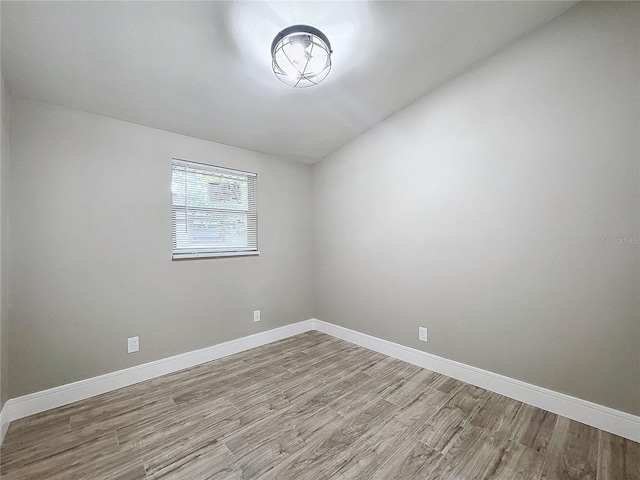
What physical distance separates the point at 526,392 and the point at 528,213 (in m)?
1.34

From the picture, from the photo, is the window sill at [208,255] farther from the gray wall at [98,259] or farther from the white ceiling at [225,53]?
the white ceiling at [225,53]

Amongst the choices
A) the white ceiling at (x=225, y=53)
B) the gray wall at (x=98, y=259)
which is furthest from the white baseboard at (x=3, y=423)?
the white ceiling at (x=225, y=53)

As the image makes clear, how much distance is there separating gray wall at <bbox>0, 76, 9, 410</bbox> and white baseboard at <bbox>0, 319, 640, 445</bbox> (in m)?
0.19

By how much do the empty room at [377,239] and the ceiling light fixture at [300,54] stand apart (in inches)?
0.6

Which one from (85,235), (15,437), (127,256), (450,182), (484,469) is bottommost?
(484,469)

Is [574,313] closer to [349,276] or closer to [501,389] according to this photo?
[501,389]

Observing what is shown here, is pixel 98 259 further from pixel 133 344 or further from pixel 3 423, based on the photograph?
pixel 3 423

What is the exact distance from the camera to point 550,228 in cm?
191

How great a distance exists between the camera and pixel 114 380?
219 centimetres

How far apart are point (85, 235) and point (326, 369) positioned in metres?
2.34

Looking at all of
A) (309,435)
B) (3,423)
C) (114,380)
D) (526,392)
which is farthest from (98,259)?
(526,392)

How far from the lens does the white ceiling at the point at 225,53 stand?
152cm

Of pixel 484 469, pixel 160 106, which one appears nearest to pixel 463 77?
pixel 160 106

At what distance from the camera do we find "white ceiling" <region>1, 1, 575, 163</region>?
1.52 meters
